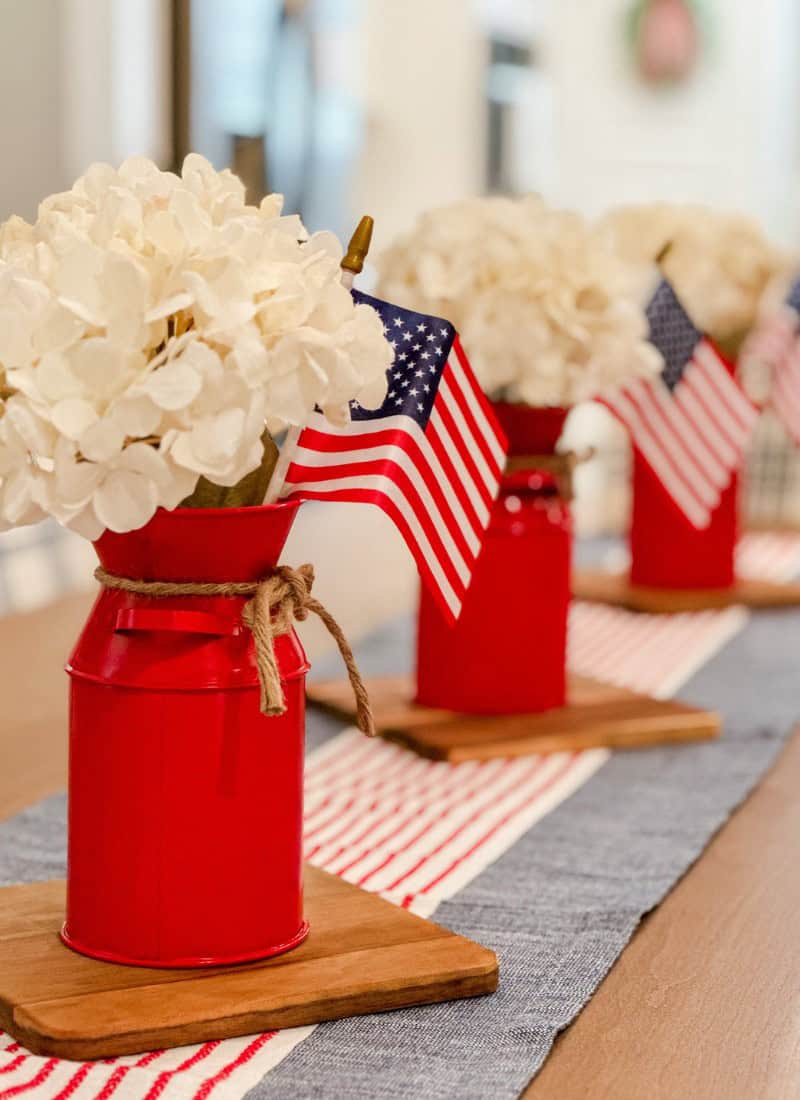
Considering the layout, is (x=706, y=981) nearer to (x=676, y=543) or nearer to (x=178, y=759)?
(x=178, y=759)

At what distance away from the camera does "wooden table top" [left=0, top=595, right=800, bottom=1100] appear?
91cm

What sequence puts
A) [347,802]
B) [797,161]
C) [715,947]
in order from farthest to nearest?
[797,161] → [347,802] → [715,947]

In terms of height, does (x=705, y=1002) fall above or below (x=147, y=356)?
below

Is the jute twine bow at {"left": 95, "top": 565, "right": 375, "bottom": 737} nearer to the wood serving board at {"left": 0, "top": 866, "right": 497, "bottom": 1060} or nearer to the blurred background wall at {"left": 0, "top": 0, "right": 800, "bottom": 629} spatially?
the wood serving board at {"left": 0, "top": 866, "right": 497, "bottom": 1060}

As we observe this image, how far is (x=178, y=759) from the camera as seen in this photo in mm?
969

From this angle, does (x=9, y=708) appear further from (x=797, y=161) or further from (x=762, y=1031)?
(x=797, y=161)

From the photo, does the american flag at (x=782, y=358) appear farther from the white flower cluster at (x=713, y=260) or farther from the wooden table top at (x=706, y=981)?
the wooden table top at (x=706, y=981)

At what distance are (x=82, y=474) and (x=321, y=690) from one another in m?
0.89

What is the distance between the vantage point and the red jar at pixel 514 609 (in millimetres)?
1613

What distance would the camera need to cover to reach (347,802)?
1418 mm

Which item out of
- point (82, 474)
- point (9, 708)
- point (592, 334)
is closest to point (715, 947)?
point (82, 474)

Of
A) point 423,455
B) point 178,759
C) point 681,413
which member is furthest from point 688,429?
point 178,759

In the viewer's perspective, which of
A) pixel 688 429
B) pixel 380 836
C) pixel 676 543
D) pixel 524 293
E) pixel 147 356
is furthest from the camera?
pixel 676 543

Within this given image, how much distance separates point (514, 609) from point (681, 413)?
0.47 meters
